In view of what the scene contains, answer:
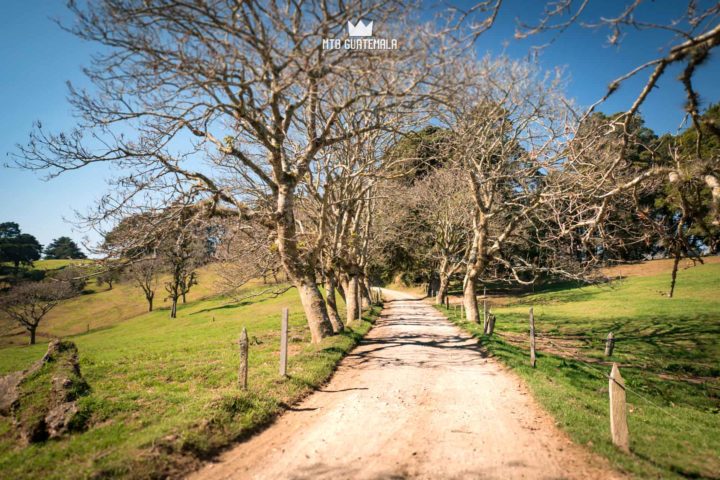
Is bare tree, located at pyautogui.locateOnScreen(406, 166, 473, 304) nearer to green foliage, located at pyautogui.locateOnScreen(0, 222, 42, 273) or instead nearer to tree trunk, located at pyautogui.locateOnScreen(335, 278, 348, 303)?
tree trunk, located at pyautogui.locateOnScreen(335, 278, 348, 303)

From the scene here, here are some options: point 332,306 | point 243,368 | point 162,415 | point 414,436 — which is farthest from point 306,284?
point 414,436

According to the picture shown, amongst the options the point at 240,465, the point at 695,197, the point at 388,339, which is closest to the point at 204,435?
the point at 240,465

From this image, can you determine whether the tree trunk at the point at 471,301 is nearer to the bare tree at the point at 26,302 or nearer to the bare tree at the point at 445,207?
the bare tree at the point at 445,207

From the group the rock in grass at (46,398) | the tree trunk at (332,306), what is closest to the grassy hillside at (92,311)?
the tree trunk at (332,306)

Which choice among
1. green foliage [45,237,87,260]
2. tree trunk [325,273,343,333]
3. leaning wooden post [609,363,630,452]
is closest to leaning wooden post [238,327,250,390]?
leaning wooden post [609,363,630,452]

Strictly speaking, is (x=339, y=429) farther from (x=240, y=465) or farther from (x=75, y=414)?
(x=75, y=414)

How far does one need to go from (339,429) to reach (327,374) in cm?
309

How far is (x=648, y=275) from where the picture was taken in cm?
3881

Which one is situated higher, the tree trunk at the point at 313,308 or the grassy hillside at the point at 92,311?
the tree trunk at the point at 313,308

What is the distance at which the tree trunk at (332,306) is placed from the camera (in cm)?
1435

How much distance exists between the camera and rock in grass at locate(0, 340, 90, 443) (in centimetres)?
521

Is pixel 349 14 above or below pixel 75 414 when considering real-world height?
above

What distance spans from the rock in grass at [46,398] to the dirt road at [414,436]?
289 cm

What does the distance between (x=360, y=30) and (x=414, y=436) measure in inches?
308
